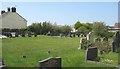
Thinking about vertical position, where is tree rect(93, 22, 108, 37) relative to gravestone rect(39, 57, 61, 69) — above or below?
above

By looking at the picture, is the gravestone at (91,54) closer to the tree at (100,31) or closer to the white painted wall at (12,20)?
the tree at (100,31)

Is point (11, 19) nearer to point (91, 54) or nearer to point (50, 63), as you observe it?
point (91, 54)

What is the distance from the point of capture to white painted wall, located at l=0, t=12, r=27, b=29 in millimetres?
70000

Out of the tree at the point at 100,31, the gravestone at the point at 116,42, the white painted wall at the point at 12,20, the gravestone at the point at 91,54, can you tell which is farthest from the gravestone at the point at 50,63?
the white painted wall at the point at 12,20

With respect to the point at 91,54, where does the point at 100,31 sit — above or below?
above

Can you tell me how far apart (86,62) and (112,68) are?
188 cm

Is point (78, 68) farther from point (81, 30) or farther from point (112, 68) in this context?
point (81, 30)

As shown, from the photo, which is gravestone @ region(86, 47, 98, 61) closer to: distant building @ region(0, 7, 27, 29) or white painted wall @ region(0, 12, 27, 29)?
distant building @ region(0, 7, 27, 29)

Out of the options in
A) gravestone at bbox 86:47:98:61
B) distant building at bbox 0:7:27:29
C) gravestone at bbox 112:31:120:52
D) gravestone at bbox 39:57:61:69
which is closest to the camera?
gravestone at bbox 39:57:61:69

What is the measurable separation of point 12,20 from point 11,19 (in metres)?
0.52

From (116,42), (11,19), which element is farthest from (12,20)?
(116,42)

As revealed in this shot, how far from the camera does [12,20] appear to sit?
72.5m

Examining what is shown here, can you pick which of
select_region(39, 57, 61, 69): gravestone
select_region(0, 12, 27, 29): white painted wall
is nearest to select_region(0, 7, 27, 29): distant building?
select_region(0, 12, 27, 29): white painted wall

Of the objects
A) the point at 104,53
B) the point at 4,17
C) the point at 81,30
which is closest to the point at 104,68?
the point at 104,53
